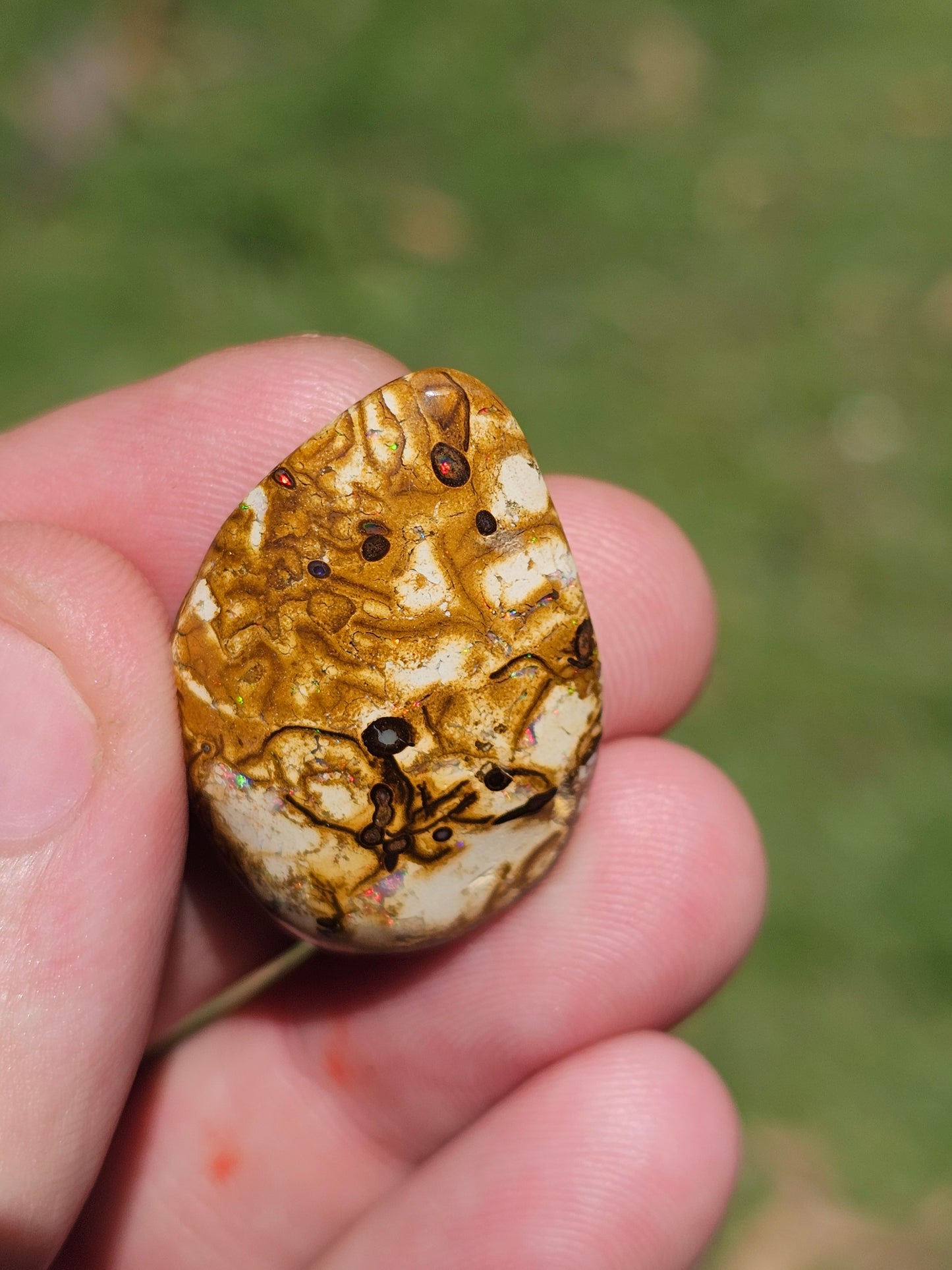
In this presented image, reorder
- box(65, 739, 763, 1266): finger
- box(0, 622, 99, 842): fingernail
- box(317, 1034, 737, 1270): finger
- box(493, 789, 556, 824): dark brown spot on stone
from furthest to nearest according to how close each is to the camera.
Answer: box(65, 739, 763, 1266): finger < box(317, 1034, 737, 1270): finger < box(493, 789, 556, 824): dark brown spot on stone < box(0, 622, 99, 842): fingernail

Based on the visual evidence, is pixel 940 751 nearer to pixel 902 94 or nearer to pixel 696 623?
pixel 696 623

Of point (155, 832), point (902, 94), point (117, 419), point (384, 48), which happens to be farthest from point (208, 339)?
point (902, 94)

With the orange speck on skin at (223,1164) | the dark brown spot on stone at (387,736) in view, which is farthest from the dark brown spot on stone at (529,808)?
the orange speck on skin at (223,1164)

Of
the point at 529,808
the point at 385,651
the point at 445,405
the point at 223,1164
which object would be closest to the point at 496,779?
the point at 529,808

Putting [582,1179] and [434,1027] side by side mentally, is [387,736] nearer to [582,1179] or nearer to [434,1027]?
[434,1027]

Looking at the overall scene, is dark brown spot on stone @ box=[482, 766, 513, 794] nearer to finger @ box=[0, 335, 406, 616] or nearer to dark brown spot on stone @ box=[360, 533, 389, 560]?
dark brown spot on stone @ box=[360, 533, 389, 560]

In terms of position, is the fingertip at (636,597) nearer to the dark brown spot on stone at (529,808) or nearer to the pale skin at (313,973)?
the pale skin at (313,973)

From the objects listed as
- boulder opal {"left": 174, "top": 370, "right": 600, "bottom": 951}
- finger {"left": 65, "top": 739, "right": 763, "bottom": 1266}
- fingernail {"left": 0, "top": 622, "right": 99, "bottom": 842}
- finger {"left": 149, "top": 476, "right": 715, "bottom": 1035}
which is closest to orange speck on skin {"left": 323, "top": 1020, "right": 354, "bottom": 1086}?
finger {"left": 65, "top": 739, "right": 763, "bottom": 1266}
